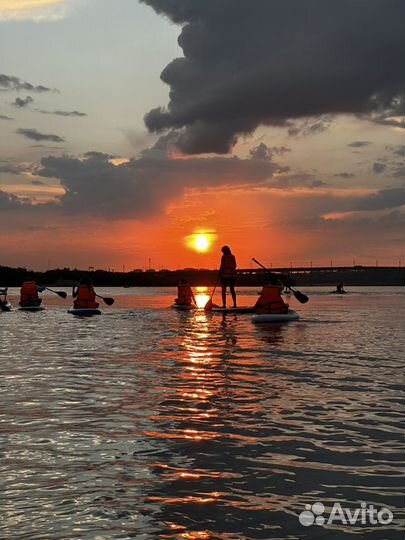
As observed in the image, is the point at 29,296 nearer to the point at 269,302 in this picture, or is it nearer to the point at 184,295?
the point at 184,295

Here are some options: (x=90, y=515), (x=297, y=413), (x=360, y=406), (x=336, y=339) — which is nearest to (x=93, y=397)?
(x=297, y=413)

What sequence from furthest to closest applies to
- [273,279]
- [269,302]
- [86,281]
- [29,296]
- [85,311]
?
[29,296], [85,311], [86,281], [273,279], [269,302]

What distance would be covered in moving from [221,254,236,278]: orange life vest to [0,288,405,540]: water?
19.6m

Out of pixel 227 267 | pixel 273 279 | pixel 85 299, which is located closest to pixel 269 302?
pixel 273 279

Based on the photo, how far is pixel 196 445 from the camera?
8.12 meters

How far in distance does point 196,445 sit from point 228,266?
28.7 meters

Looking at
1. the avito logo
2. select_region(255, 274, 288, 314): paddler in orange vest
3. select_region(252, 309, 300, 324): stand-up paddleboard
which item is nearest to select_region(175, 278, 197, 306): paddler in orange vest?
select_region(252, 309, 300, 324): stand-up paddleboard

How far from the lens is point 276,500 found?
20.2 ft

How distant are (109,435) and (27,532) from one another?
3.23 meters

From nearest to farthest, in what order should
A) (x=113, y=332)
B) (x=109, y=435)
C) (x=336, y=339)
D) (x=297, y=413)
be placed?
(x=109, y=435) → (x=297, y=413) → (x=336, y=339) → (x=113, y=332)

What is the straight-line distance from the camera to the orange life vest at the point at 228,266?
1442 inches

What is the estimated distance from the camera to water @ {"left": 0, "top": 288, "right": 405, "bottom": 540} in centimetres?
569

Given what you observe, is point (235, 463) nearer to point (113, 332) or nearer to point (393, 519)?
point (393, 519)

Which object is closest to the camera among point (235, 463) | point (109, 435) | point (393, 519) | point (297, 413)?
point (393, 519)
